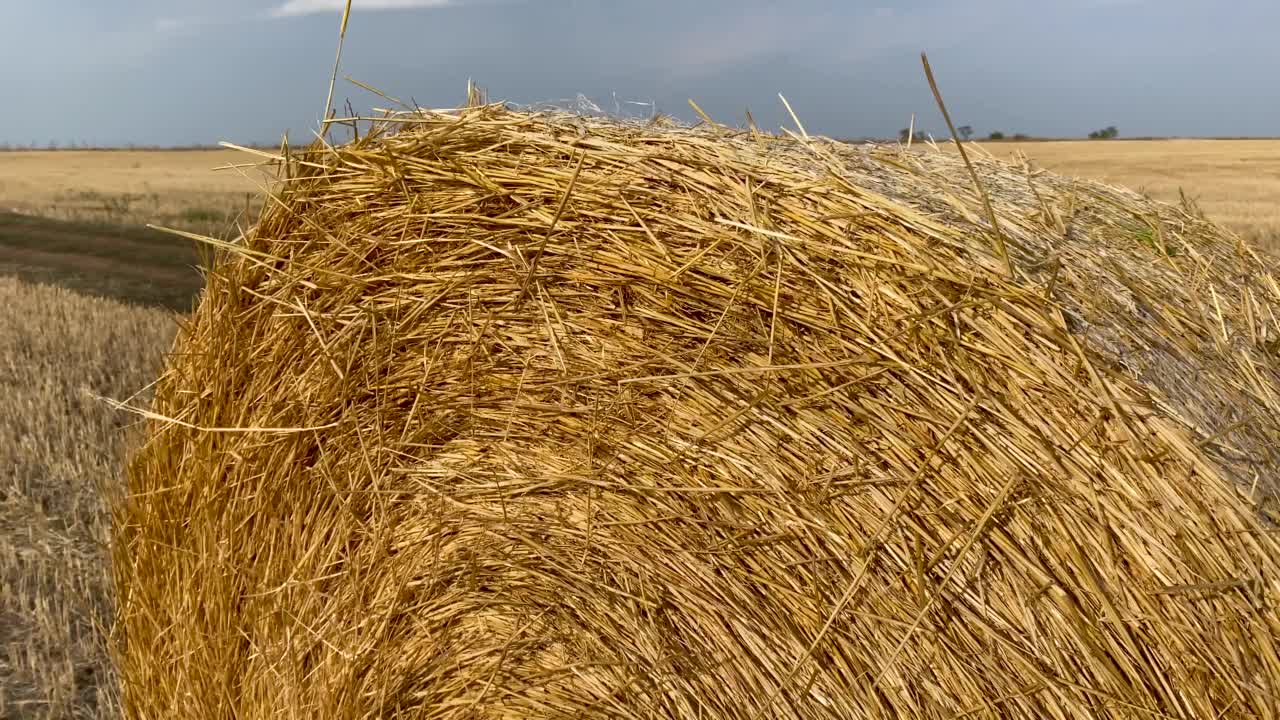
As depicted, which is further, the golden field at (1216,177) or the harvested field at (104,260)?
the golden field at (1216,177)

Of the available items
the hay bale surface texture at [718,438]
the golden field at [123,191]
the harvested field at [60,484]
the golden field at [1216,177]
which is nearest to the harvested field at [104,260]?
the golden field at [123,191]

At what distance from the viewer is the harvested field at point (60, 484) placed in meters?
3.57

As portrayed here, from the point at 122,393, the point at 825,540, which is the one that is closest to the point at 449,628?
the point at 825,540

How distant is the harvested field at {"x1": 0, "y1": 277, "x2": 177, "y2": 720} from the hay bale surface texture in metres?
1.23

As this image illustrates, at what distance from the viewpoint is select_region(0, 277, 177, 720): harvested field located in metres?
3.57

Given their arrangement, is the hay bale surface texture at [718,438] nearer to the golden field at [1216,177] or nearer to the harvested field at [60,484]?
the harvested field at [60,484]

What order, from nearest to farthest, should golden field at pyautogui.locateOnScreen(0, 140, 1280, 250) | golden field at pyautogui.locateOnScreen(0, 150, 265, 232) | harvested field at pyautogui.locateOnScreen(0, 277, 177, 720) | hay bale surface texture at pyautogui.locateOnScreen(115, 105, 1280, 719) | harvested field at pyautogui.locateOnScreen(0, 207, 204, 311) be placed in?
hay bale surface texture at pyautogui.locateOnScreen(115, 105, 1280, 719) < harvested field at pyautogui.locateOnScreen(0, 277, 177, 720) < harvested field at pyautogui.locateOnScreen(0, 207, 204, 311) < golden field at pyautogui.locateOnScreen(0, 140, 1280, 250) < golden field at pyautogui.locateOnScreen(0, 150, 265, 232)

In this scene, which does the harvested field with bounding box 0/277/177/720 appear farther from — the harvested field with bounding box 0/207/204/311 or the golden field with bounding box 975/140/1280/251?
the golden field with bounding box 975/140/1280/251

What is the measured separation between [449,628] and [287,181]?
4.20ft

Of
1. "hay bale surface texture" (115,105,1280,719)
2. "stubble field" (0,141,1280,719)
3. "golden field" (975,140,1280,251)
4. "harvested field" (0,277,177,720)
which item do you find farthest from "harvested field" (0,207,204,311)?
"golden field" (975,140,1280,251)

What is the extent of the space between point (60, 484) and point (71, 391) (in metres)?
1.47

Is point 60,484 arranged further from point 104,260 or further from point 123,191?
point 123,191

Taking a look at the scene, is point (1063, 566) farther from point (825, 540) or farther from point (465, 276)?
point (465, 276)

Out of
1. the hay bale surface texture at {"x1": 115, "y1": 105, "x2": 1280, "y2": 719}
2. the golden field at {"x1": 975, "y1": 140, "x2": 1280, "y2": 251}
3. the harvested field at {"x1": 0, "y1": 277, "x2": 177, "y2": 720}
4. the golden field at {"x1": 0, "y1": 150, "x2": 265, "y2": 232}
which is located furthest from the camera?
the golden field at {"x1": 0, "y1": 150, "x2": 265, "y2": 232}
